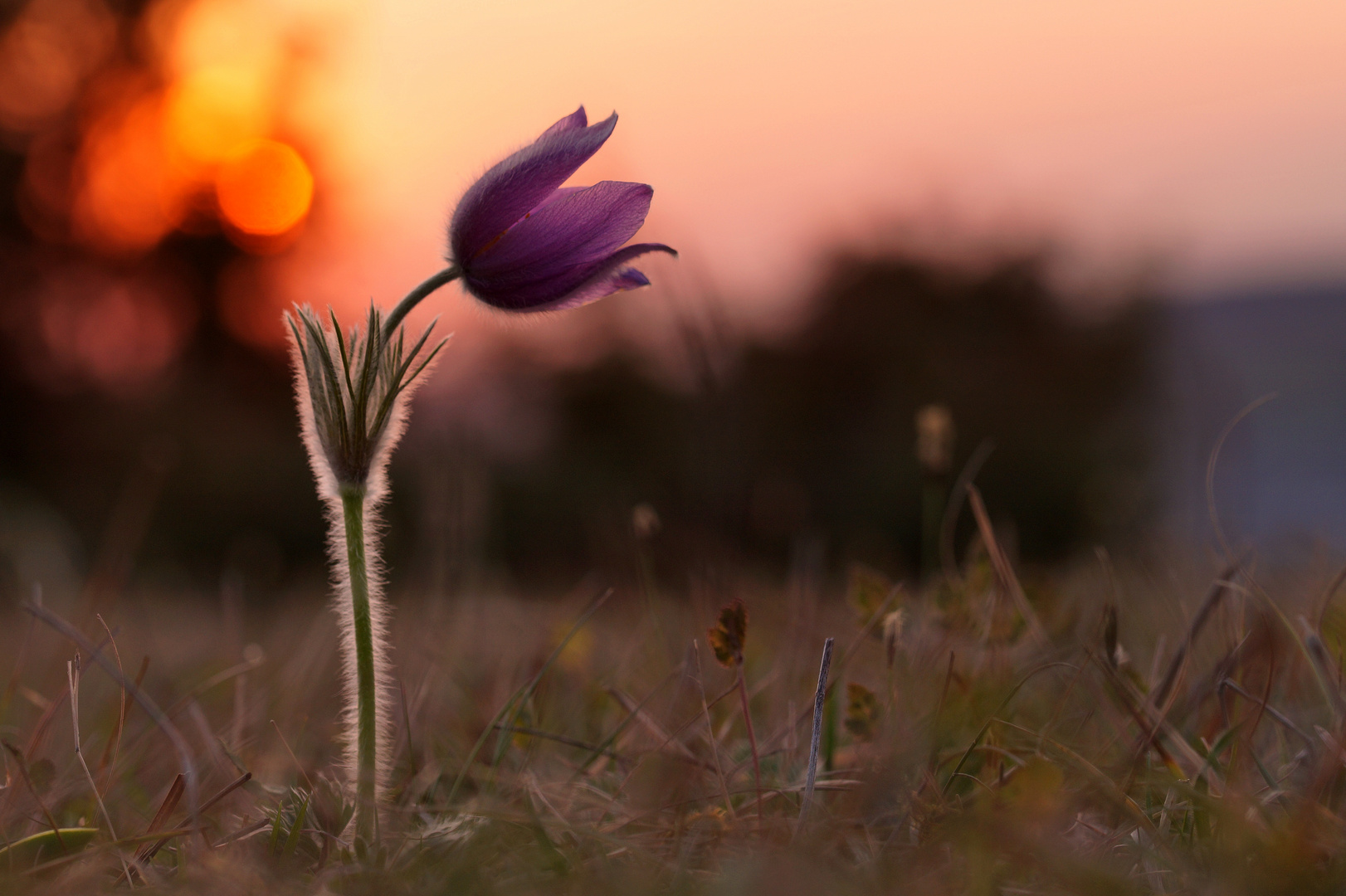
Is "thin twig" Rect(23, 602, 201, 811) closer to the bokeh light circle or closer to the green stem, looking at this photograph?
the green stem

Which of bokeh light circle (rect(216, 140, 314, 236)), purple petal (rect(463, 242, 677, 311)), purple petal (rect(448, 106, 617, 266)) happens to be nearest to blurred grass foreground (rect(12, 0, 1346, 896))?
purple petal (rect(463, 242, 677, 311))

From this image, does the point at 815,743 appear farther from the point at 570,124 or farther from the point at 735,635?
the point at 570,124

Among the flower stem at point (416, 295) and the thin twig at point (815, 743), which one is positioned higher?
the flower stem at point (416, 295)

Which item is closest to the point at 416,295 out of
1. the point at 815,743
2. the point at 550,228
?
the point at 550,228

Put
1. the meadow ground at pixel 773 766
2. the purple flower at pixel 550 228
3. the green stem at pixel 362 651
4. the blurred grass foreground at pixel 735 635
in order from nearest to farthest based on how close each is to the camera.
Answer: the meadow ground at pixel 773 766 < the blurred grass foreground at pixel 735 635 < the green stem at pixel 362 651 < the purple flower at pixel 550 228

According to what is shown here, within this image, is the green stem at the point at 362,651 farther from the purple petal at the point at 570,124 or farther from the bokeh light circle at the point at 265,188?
the bokeh light circle at the point at 265,188

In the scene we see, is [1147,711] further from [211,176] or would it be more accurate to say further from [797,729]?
[211,176]

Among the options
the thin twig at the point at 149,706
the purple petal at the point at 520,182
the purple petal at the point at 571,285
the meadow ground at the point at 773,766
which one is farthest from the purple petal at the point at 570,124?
the thin twig at the point at 149,706
